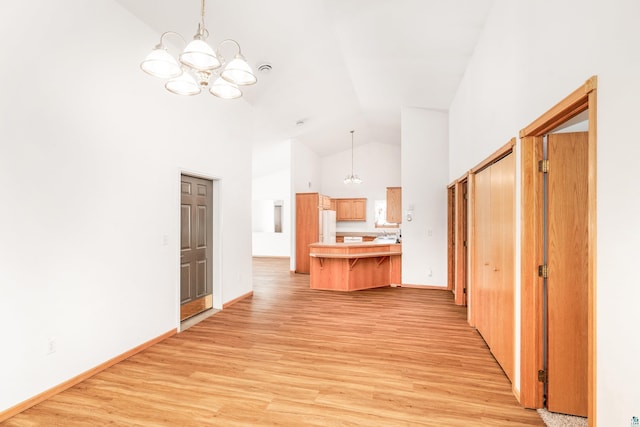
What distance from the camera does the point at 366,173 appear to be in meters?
10.8

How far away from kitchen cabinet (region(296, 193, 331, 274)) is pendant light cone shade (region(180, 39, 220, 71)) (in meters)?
6.47

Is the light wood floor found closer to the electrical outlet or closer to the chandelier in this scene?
the electrical outlet

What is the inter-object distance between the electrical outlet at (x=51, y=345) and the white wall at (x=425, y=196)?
18.5 ft

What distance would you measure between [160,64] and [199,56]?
35 centimetres

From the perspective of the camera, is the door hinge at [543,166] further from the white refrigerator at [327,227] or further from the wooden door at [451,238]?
the white refrigerator at [327,227]

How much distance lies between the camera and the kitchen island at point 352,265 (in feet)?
20.9

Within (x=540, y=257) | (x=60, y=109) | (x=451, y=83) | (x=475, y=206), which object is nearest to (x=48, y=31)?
(x=60, y=109)

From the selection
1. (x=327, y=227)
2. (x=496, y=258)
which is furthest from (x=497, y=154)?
(x=327, y=227)

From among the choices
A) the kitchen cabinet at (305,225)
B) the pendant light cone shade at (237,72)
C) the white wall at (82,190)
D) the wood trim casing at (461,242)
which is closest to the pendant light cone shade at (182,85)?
the pendant light cone shade at (237,72)

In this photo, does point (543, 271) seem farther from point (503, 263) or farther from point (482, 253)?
point (482, 253)

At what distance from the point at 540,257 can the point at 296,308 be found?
3.60 meters

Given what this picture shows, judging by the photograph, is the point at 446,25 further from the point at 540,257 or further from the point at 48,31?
the point at 48,31

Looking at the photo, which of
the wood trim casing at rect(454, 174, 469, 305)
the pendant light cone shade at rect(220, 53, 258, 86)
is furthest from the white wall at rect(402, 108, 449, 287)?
the pendant light cone shade at rect(220, 53, 258, 86)

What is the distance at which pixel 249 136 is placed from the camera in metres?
5.91
